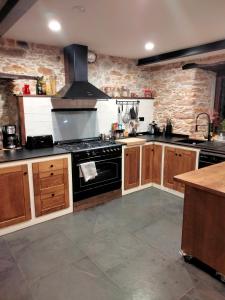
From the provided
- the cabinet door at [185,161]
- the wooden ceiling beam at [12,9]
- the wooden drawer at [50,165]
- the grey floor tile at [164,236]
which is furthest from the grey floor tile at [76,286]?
the wooden ceiling beam at [12,9]

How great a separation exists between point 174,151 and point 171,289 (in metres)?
2.29

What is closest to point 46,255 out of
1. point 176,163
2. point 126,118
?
point 176,163

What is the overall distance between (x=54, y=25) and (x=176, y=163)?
269cm

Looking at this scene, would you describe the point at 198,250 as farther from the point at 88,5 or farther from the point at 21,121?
the point at 21,121

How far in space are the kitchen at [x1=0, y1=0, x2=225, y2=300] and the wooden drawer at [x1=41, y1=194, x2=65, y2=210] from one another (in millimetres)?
14

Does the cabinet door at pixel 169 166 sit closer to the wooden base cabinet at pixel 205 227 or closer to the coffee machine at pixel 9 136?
the wooden base cabinet at pixel 205 227

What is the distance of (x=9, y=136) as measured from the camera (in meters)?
3.19

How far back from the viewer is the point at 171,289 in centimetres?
191

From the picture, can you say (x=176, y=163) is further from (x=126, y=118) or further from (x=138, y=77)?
(x=138, y=77)

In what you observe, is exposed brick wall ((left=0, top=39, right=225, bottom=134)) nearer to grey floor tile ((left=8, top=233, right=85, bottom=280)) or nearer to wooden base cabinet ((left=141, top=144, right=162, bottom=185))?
wooden base cabinet ((left=141, top=144, right=162, bottom=185))

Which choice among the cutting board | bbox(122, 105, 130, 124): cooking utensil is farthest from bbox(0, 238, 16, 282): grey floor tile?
bbox(122, 105, 130, 124): cooking utensil

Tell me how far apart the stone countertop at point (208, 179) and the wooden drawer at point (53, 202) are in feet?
5.69

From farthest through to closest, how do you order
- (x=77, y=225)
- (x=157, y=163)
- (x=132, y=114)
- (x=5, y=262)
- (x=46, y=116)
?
(x=132, y=114)
(x=157, y=163)
(x=46, y=116)
(x=77, y=225)
(x=5, y=262)

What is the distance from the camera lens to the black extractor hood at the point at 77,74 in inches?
131
